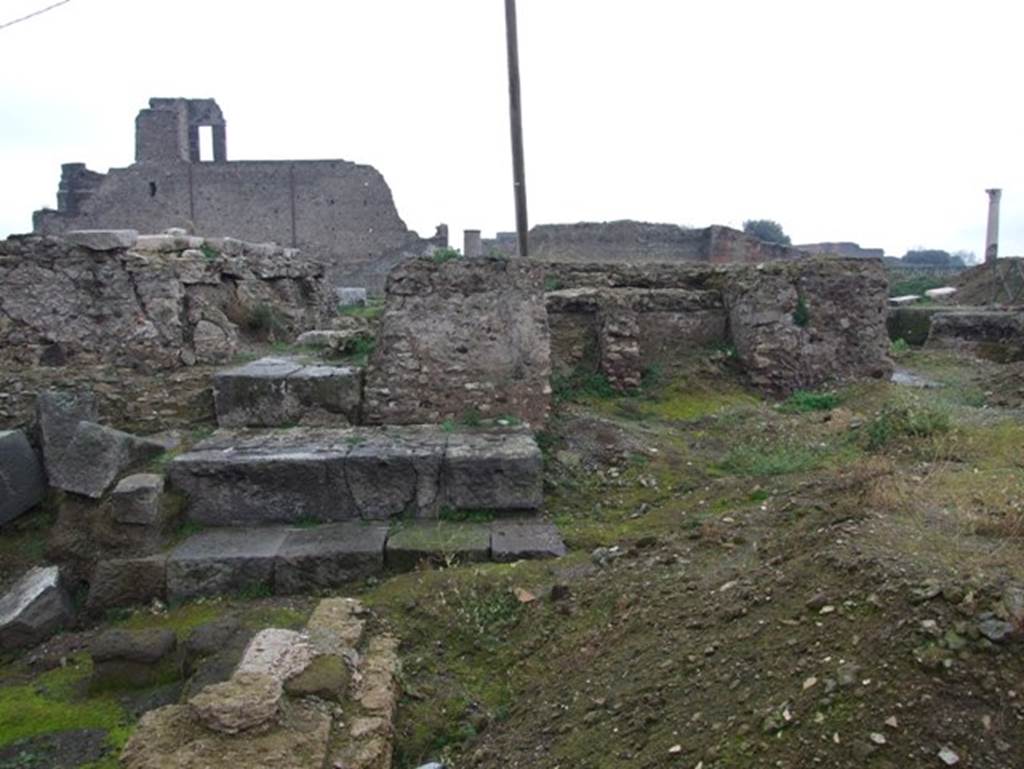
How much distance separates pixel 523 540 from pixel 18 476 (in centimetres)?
323

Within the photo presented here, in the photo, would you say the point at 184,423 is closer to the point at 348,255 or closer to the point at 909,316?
the point at 909,316

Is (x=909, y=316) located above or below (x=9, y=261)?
below

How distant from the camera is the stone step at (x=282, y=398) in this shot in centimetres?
598

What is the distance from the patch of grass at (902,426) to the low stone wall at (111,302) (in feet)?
18.1

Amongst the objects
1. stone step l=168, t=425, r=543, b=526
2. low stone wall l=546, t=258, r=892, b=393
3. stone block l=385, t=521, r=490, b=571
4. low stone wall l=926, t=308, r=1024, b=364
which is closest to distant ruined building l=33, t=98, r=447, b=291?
low stone wall l=926, t=308, r=1024, b=364

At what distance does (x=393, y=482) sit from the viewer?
5160 millimetres

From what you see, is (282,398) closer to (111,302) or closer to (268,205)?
(111,302)

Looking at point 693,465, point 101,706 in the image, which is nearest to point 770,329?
point 693,465

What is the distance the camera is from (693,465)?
243 inches

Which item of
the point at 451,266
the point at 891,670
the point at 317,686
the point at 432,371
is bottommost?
the point at 317,686

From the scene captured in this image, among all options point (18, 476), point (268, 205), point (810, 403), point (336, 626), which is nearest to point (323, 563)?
point (336, 626)

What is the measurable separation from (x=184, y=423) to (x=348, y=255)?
21.2 metres

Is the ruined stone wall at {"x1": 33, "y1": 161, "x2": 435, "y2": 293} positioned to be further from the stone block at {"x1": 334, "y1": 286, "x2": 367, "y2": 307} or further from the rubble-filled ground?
the rubble-filled ground

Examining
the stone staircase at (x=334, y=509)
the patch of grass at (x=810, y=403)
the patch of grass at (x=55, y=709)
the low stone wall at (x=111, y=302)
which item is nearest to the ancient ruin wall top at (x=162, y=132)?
the low stone wall at (x=111, y=302)
